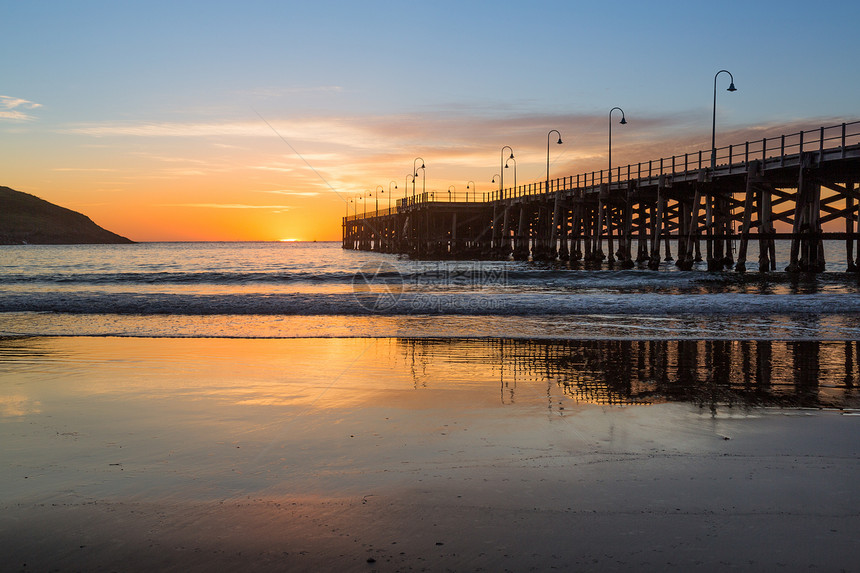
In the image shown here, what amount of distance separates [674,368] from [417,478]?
5.57 meters

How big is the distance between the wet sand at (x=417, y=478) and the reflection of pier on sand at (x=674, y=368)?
0.44 feet

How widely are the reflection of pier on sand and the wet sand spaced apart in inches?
5.3

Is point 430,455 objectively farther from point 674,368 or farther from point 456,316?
point 456,316

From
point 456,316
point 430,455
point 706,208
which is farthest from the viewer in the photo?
point 706,208

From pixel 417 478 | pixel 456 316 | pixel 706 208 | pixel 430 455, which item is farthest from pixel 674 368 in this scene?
pixel 706 208

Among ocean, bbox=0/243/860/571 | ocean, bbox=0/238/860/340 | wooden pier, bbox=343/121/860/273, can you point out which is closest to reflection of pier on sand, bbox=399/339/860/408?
ocean, bbox=0/243/860/571

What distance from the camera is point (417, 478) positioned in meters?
4.32

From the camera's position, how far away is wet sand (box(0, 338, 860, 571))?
3297 millimetres

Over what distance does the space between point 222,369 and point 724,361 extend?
22.6 ft

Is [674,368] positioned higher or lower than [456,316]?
lower

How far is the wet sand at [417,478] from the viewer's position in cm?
330

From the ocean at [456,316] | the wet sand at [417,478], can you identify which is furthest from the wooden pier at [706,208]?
the wet sand at [417,478]

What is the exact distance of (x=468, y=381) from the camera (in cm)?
775

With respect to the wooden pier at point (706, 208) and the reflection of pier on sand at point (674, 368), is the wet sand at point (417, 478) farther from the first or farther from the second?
the wooden pier at point (706, 208)
